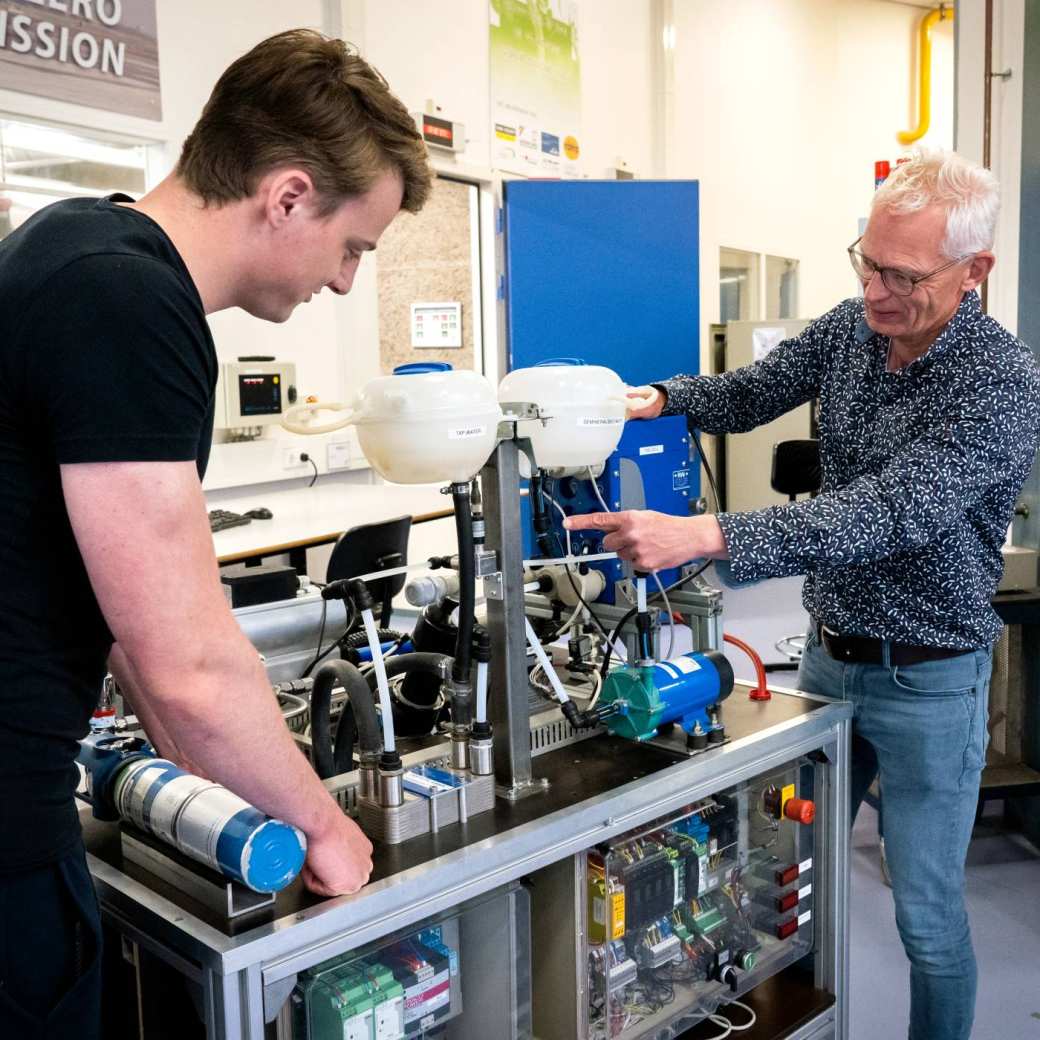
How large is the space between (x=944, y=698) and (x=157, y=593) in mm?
1230

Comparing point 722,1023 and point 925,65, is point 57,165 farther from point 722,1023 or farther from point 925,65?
point 925,65

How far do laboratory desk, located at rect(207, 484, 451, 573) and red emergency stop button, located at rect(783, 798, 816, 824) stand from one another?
80.5 inches

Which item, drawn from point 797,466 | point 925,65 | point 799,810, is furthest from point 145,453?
point 925,65

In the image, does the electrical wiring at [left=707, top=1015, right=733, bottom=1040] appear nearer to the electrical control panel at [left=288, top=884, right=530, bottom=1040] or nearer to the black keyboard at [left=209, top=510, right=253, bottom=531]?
the electrical control panel at [left=288, top=884, right=530, bottom=1040]

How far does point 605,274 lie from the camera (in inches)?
178

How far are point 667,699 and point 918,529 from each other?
42cm

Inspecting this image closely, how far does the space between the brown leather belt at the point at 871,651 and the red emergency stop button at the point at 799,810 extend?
9.7 inches

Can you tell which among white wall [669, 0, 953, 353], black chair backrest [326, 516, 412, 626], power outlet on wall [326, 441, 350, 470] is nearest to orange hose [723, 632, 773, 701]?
black chair backrest [326, 516, 412, 626]

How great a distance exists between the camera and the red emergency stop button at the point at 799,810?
161 centimetres

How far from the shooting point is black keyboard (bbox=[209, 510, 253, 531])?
3795mm

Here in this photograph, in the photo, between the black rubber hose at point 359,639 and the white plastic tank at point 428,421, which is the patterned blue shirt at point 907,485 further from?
the black rubber hose at point 359,639

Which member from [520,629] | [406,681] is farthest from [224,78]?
[406,681]

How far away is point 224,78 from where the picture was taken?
1.03m

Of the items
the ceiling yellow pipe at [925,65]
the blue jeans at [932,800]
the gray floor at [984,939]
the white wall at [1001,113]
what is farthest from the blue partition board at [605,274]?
the ceiling yellow pipe at [925,65]
